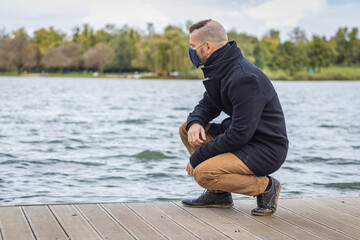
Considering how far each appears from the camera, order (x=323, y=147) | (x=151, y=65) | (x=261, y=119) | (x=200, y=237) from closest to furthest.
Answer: (x=200, y=237) → (x=261, y=119) → (x=323, y=147) → (x=151, y=65)

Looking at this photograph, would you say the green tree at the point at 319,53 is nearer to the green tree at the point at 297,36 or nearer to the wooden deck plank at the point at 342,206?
the green tree at the point at 297,36

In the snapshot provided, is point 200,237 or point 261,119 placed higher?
point 261,119

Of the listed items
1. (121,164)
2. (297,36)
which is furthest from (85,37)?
(121,164)

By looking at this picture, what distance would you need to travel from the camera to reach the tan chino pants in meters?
3.31

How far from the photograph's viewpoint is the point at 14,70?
106m

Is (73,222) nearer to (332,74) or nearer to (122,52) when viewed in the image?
(122,52)

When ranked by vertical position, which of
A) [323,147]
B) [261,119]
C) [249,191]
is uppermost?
[261,119]

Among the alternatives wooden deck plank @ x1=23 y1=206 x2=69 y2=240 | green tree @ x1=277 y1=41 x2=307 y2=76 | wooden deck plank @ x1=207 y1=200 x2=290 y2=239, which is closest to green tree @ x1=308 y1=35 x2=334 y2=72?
green tree @ x1=277 y1=41 x2=307 y2=76

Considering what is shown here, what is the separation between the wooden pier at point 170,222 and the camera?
2973 millimetres

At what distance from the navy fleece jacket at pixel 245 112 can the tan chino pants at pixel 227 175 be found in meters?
0.04

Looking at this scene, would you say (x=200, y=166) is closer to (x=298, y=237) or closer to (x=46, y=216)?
(x=298, y=237)

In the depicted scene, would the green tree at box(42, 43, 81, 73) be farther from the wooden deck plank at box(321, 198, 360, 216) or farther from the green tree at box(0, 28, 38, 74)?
the wooden deck plank at box(321, 198, 360, 216)

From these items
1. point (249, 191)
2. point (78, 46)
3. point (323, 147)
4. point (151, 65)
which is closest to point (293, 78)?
point (151, 65)

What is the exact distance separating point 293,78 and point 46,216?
300ft
